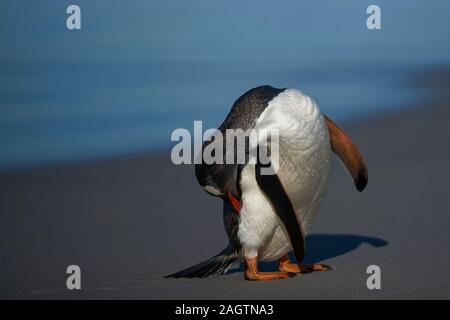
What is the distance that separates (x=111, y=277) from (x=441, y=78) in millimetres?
9813

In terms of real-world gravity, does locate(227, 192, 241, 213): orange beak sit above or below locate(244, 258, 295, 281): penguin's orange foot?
above

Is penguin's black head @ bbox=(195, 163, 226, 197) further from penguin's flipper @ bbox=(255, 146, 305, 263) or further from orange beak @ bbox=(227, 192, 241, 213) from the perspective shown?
penguin's flipper @ bbox=(255, 146, 305, 263)

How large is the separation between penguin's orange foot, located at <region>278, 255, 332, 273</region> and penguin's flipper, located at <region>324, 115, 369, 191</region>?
0.51 m

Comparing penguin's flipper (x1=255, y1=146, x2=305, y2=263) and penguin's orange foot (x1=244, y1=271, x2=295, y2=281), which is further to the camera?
penguin's orange foot (x1=244, y1=271, x2=295, y2=281)

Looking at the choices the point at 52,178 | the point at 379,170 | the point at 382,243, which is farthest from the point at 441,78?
the point at 382,243

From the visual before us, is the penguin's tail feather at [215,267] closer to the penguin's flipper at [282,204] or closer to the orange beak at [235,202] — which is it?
the orange beak at [235,202]

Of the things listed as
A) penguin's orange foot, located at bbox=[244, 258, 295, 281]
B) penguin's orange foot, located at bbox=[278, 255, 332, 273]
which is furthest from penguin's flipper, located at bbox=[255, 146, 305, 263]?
penguin's orange foot, located at bbox=[278, 255, 332, 273]

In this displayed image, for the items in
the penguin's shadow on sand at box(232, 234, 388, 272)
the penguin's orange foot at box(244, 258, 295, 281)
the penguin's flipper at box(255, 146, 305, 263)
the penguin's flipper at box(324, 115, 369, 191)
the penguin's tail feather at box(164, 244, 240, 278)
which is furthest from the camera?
the penguin's shadow on sand at box(232, 234, 388, 272)

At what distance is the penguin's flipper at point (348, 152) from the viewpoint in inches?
204

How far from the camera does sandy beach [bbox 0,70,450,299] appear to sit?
4.83m

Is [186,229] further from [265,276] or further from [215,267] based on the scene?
[265,276]

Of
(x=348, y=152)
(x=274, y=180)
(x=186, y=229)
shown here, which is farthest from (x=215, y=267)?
(x=186, y=229)

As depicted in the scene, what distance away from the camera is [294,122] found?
15.2ft

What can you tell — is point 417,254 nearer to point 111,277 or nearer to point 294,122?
point 294,122
